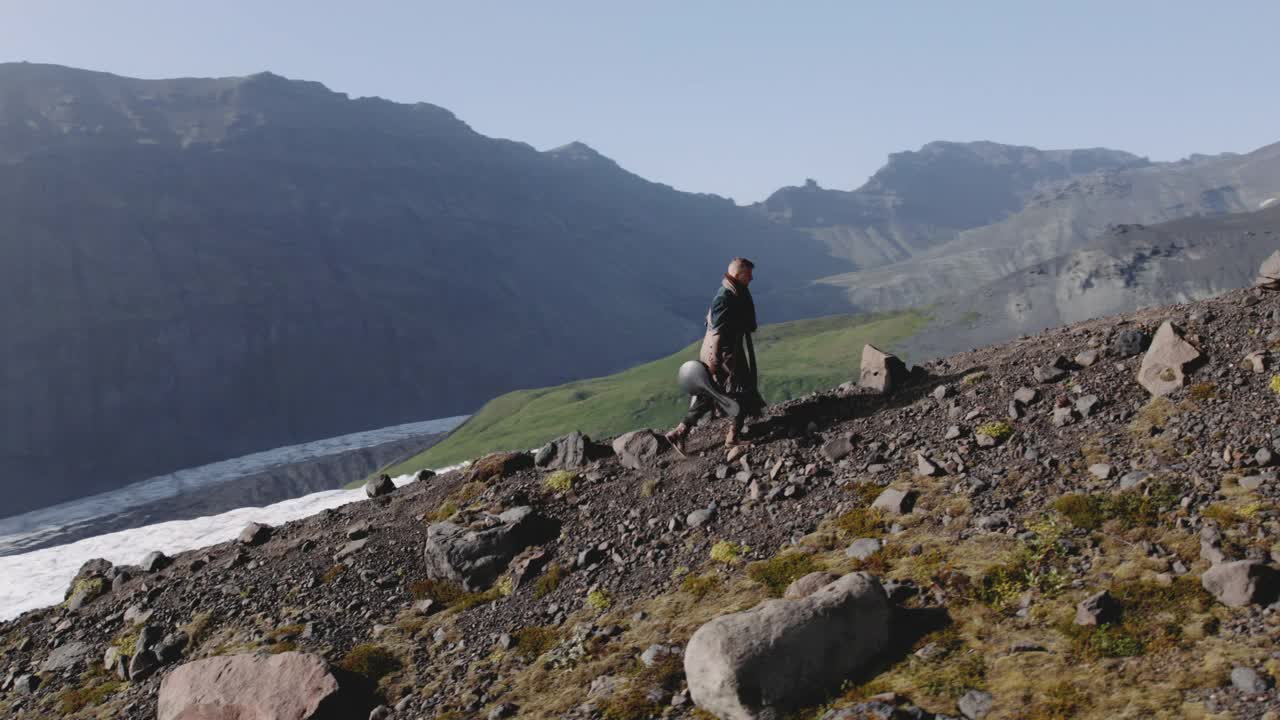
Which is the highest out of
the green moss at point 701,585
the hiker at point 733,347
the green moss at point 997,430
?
the hiker at point 733,347

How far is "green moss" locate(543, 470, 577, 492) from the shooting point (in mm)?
17578

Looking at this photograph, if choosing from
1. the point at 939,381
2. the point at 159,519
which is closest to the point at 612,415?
the point at 159,519

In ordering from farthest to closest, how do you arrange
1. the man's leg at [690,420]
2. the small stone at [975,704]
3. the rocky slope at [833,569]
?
the man's leg at [690,420] < the rocky slope at [833,569] < the small stone at [975,704]

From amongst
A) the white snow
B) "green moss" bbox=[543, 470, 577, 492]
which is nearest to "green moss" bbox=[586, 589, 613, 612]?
"green moss" bbox=[543, 470, 577, 492]

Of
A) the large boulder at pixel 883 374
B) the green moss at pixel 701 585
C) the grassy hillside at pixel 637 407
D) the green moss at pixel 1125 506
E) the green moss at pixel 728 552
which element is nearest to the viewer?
the green moss at pixel 1125 506

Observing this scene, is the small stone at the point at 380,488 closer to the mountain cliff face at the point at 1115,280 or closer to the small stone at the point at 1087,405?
the small stone at the point at 1087,405

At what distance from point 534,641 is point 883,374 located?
10.6 meters

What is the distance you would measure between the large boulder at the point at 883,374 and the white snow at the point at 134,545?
65.1 metres

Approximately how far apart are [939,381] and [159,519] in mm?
196385

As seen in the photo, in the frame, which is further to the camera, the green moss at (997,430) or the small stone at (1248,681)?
the green moss at (997,430)

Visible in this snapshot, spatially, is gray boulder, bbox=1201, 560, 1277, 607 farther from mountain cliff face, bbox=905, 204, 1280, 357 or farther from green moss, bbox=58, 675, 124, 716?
mountain cliff face, bbox=905, 204, 1280, 357

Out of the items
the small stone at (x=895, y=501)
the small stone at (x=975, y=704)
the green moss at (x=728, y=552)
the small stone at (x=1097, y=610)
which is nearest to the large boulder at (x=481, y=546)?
the green moss at (x=728, y=552)

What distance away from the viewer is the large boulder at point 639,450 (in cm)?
1770

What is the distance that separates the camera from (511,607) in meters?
13.5
